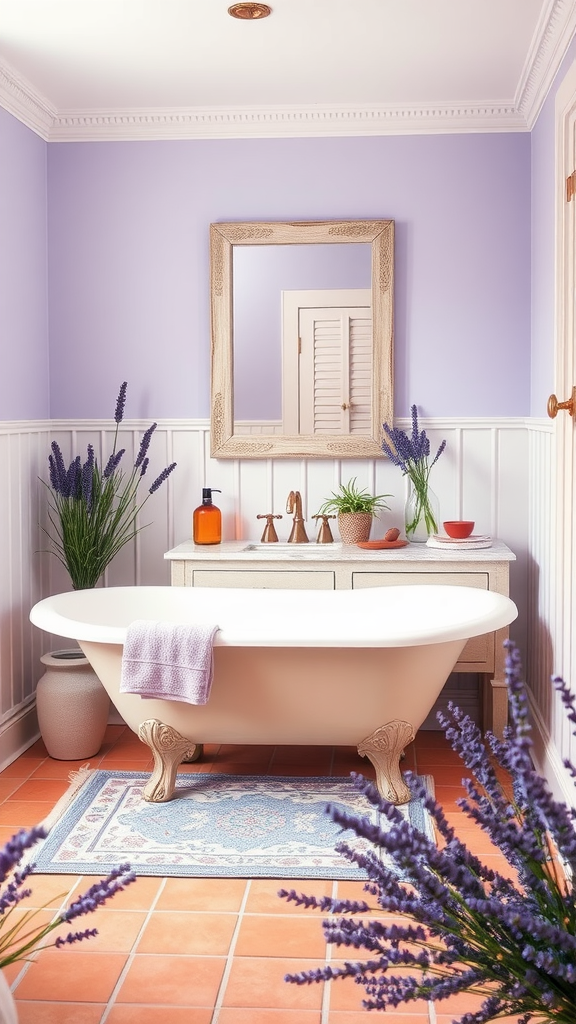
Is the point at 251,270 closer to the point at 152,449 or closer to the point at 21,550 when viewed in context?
the point at 152,449

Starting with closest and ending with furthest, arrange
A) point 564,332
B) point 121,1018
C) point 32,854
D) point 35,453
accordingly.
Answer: point 121,1018
point 32,854
point 564,332
point 35,453

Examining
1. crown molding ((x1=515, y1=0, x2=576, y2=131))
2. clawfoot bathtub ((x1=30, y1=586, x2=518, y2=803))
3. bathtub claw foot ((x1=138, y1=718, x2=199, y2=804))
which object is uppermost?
crown molding ((x1=515, y1=0, x2=576, y2=131))

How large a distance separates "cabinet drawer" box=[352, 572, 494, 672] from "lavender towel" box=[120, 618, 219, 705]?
900 millimetres

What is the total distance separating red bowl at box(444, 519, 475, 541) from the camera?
4.02 meters

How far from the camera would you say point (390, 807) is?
0.85m

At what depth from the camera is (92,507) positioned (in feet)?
13.8

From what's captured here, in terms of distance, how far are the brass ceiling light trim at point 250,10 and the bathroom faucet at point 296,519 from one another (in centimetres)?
178

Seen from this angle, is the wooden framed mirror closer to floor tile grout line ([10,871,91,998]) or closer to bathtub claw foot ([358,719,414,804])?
bathtub claw foot ([358,719,414,804])

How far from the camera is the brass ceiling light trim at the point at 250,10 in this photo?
3196mm

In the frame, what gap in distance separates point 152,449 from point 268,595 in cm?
93

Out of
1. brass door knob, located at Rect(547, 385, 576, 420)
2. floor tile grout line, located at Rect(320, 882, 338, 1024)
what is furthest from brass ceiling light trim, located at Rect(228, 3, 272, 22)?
floor tile grout line, located at Rect(320, 882, 338, 1024)

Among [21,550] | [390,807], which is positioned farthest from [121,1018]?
[21,550]

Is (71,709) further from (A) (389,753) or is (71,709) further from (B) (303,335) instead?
(B) (303,335)

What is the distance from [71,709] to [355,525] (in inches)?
51.4
